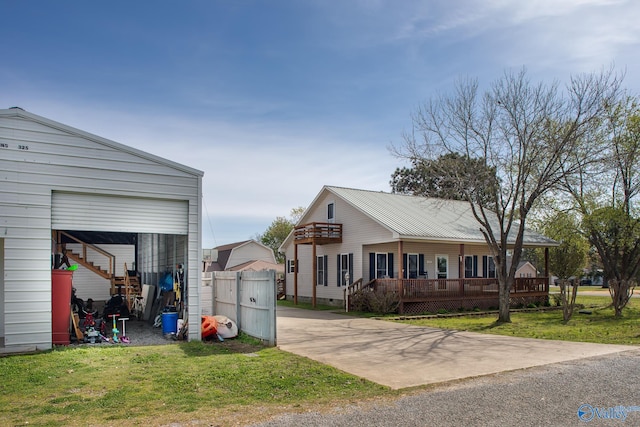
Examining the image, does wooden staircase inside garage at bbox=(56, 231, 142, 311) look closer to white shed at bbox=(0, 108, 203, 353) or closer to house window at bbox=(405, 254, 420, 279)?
white shed at bbox=(0, 108, 203, 353)

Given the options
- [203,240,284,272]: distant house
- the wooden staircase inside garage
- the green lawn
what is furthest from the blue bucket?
[203,240,284,272]: distant house

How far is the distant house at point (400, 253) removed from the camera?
21.2 meters

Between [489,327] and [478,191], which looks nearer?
[489,327]

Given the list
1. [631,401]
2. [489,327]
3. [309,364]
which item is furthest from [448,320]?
[631,401]

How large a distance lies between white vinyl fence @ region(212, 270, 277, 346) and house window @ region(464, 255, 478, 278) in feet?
46.3

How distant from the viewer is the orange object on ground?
12.0 m

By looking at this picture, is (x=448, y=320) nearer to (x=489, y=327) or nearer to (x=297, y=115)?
(x=489, y=327)

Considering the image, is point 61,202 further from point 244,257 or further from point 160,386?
point 244,257

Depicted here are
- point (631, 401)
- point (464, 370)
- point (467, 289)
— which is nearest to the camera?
point (631, 401)

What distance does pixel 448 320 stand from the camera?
1827 cm

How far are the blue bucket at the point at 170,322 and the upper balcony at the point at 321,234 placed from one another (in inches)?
461

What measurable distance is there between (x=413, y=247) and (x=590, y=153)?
28.2 feet

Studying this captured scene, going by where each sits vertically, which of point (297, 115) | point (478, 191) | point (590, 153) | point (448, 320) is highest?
point (297, 115)

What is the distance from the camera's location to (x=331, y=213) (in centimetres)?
2598
